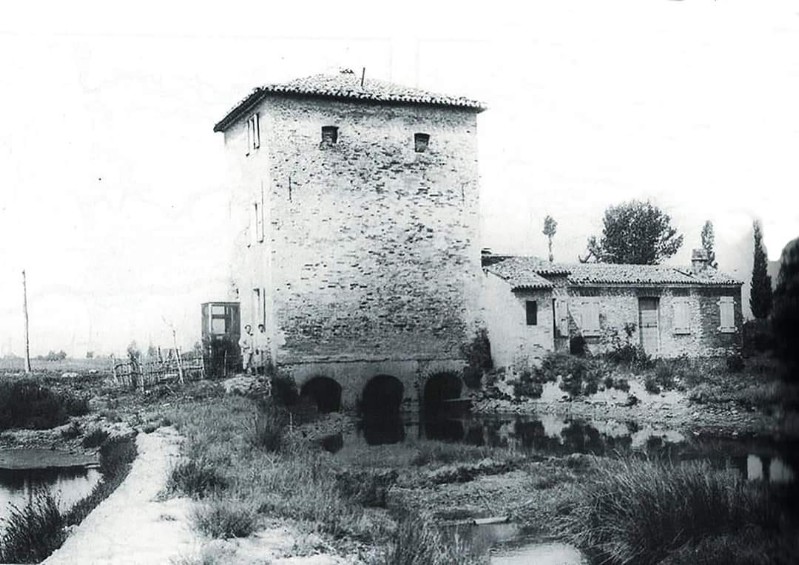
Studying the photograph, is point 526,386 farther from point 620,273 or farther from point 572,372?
point 620,273

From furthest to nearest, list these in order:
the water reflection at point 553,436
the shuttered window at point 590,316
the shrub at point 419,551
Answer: the shuttered window at point 590,316 < the water reflection at point 553,436 < the shrub at point 419,551

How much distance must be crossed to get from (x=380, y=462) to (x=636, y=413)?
865cm

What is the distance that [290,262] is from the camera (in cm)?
2291

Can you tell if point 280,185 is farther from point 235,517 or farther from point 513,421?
point 235,517

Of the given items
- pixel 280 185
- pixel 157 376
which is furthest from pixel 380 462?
pixel 280 185

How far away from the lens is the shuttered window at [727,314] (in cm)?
2519

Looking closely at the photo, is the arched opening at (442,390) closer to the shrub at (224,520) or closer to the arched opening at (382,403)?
the arched opening at (382,403)

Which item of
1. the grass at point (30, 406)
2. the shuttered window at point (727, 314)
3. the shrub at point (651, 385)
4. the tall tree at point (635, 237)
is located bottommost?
the shrub at point (651, 385)

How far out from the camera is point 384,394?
964 inches

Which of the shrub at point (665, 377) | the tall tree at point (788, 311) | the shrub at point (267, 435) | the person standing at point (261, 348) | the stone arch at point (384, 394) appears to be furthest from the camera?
the stone arch at point (384, 394)

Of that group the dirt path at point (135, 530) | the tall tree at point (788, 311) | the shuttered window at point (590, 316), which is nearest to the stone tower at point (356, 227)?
the shuttered window at point (590, 316)

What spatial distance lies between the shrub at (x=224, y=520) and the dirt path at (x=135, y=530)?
137mm

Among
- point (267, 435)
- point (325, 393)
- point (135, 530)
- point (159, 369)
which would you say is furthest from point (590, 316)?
point (135, 530)

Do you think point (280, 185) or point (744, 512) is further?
point (280, 185)
